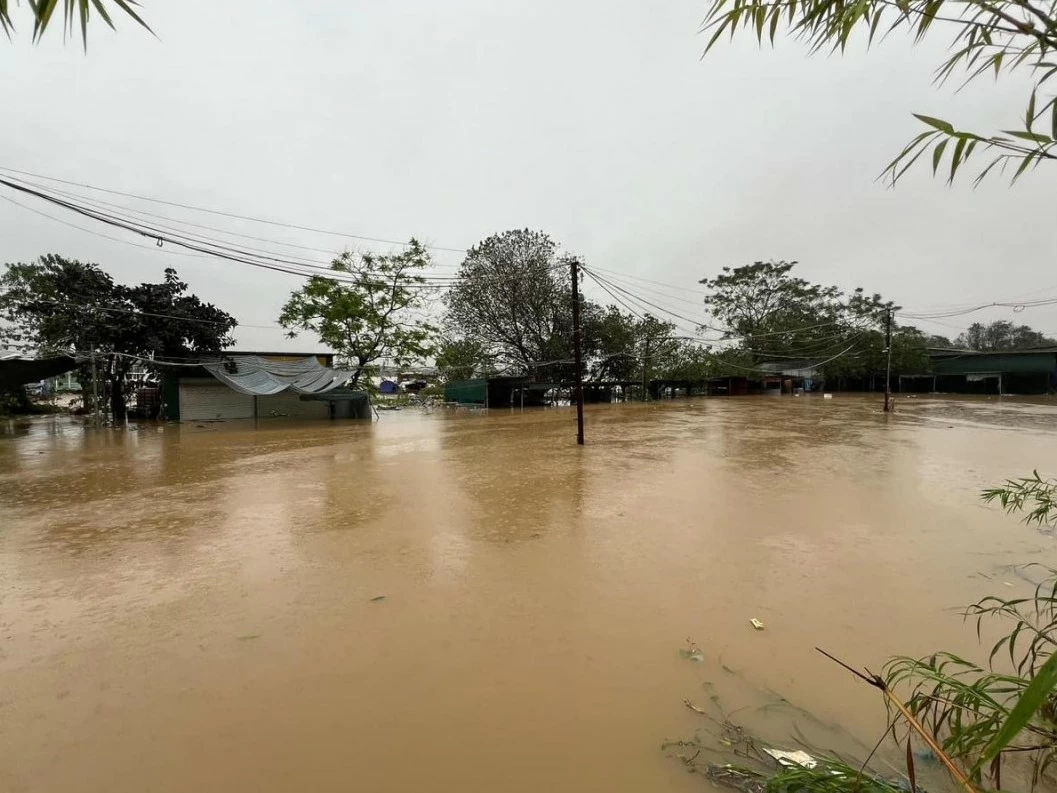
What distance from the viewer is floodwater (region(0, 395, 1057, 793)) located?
2.03m

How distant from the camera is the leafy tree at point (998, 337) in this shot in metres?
44.4

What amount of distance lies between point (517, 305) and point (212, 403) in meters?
15.4

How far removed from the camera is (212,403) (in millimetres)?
17750

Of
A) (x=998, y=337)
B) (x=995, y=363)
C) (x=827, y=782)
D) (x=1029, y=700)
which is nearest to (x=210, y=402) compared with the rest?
(x=827, y=782)

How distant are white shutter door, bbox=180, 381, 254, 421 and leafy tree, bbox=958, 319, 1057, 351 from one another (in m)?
57.6

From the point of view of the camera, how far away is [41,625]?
310cm

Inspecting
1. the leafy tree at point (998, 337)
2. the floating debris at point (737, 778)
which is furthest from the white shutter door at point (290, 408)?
the leafy tree at point (998, 337)

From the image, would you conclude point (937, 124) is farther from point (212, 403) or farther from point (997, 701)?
point (212, 403)

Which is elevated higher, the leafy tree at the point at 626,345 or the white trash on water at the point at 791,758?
the leafy tree at the point at 626,345

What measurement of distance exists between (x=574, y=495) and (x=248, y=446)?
29.1 feet

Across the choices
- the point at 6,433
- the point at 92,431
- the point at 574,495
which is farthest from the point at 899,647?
the point at 6,433

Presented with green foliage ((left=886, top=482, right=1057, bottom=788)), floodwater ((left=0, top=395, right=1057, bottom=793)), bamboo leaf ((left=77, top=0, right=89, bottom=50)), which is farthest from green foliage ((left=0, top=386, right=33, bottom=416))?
green foliage ((left=886, top=482, right=1057, bottom=788))

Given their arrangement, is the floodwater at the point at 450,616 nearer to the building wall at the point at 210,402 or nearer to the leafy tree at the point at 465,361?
the building wall at the point at 210,402

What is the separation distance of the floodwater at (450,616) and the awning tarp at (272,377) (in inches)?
300
